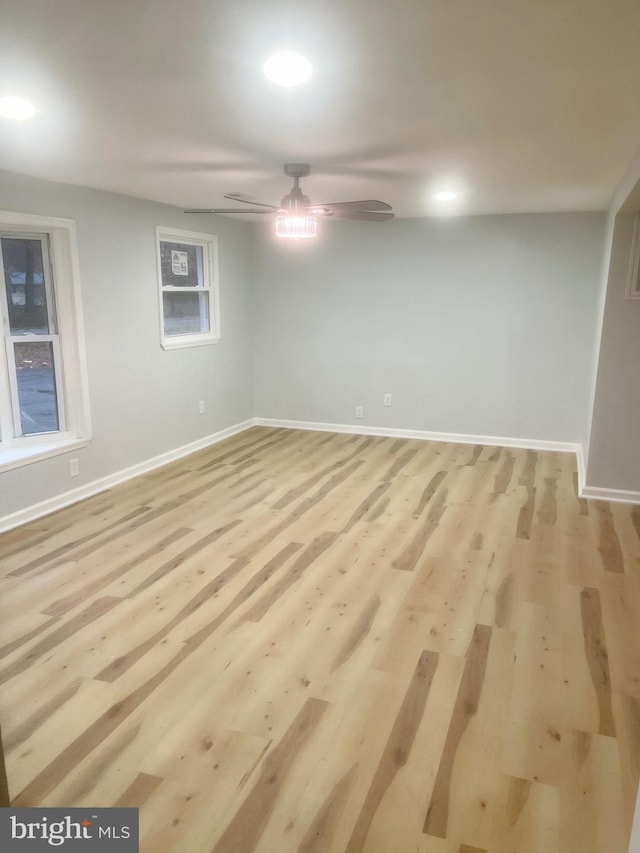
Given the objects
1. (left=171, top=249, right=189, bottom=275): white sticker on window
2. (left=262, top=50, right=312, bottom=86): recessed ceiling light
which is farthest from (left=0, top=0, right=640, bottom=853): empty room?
(left=171, top=249, right=189, bottom=275): white sticker on window

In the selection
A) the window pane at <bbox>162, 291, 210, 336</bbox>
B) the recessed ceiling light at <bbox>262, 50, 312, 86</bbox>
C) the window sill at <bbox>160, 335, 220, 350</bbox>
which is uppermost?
the recessed ceiling light at <bbox>262, 50, 312, 86</bbox>

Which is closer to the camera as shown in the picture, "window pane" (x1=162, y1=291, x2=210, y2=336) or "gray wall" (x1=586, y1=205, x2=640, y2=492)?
"gray wall" (x1=586, y1=205, x2=640, y2=492)

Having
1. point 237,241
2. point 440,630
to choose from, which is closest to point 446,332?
point 237,241

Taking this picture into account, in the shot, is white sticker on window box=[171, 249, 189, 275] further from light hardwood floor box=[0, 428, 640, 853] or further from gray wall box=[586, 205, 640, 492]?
gray wall box=[586, 205, 640, 492]

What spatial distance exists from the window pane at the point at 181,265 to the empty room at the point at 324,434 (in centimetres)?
6

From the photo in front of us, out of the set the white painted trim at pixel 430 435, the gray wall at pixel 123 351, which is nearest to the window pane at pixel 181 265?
the gray wall at pixel 123 351

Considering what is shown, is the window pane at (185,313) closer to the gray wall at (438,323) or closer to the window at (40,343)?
the gray wall at (438,323)

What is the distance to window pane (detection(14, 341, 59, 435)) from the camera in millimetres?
4141

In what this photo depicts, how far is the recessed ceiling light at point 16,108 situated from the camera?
2.37 metres

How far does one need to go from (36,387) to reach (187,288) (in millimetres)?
2001

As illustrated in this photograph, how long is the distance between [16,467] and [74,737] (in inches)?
93.0

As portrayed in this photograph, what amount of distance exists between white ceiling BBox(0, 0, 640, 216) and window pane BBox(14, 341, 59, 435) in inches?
48.1

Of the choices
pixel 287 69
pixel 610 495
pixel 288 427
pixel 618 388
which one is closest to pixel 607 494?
pixel 610 495

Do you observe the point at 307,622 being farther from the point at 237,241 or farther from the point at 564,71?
the point at 237,241
